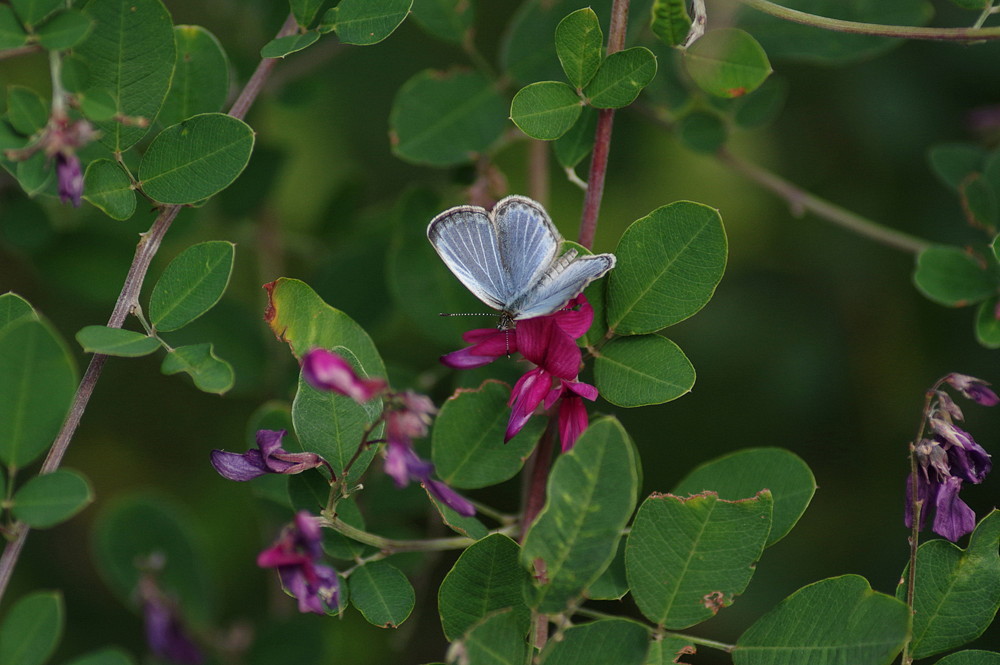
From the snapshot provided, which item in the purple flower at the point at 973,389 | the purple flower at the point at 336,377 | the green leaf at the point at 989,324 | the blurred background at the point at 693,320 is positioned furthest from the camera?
the blurred background at the point at 693,320

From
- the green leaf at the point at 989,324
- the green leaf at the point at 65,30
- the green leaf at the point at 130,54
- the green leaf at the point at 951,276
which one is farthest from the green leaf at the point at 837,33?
the green leaf at the point at 65,30

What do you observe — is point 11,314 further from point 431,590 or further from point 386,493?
point 431,590

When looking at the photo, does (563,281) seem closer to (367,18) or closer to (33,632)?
(367,18)

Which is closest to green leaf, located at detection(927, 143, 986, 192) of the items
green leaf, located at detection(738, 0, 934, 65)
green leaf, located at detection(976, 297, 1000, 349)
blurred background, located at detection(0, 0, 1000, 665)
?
green leaf, located at detection(738, 0, 934, 65)

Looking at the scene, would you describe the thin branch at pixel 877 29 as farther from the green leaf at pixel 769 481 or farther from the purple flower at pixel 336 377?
the purple flower at pixel 336 377

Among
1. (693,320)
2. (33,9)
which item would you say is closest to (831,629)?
(33,9)

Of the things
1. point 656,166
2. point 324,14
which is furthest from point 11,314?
point 656,166
